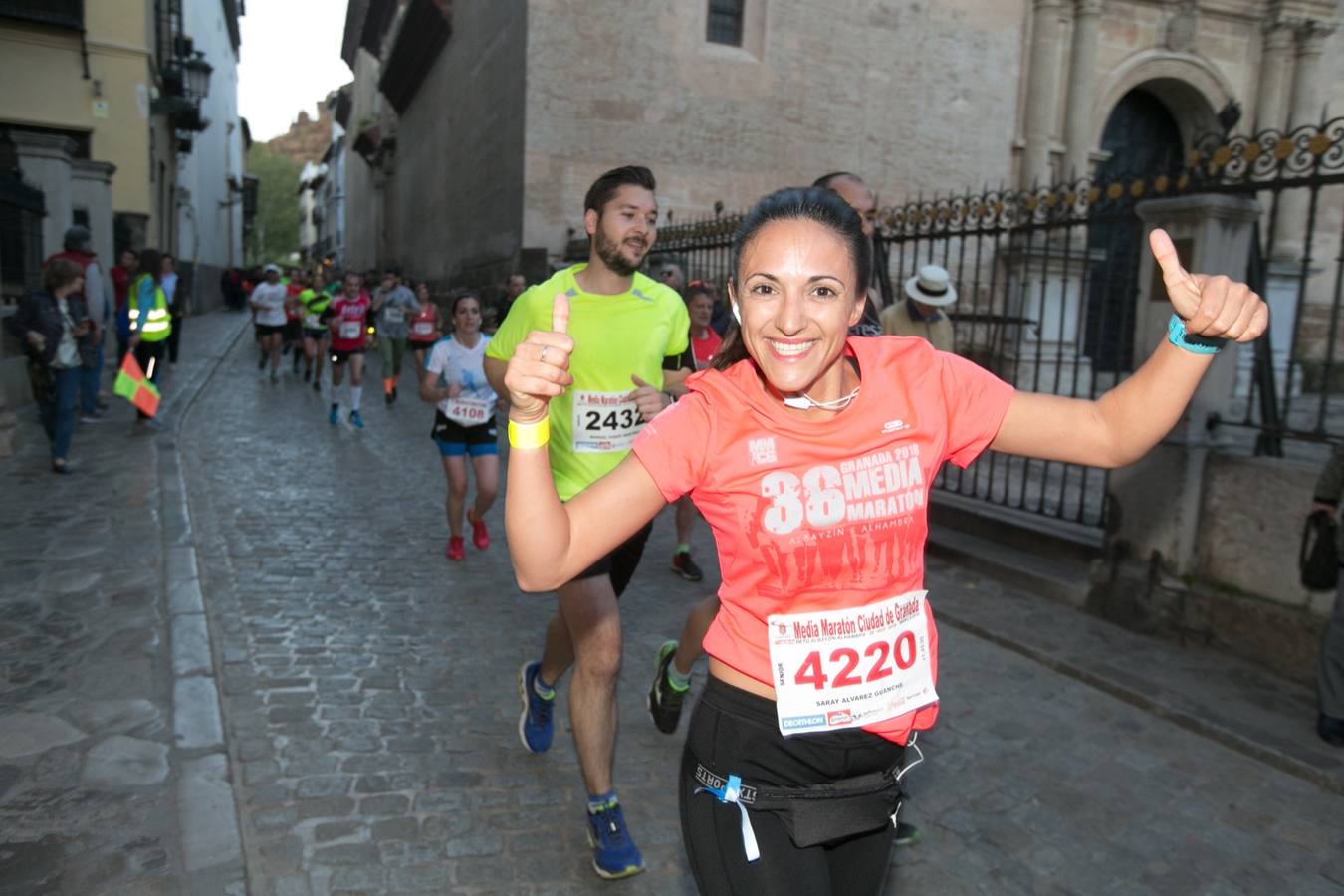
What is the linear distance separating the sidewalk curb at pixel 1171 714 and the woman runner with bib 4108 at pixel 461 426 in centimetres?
341

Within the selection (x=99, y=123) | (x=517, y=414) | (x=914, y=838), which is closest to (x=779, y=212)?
(x=517, y=414)

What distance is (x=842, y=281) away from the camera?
6.71 feet

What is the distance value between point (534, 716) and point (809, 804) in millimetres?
2372

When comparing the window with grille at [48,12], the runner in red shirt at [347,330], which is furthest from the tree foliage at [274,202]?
the runner in red shirt at [347,330]

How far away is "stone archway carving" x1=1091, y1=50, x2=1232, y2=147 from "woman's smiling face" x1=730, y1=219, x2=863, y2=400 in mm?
21220

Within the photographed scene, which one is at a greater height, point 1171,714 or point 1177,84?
point 1177,84

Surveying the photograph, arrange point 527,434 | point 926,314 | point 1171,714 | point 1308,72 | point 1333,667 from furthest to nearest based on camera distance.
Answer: point 1308,72
point 926,314
point 1171,714
point 1333,667
point 527,434

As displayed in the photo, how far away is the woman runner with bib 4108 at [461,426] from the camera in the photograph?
736cm

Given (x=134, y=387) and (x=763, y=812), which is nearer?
(x=763, y=812)

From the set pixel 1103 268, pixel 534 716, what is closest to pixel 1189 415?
pixel 1103 268

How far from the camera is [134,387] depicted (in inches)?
365

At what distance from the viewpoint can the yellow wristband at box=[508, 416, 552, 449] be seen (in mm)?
1839

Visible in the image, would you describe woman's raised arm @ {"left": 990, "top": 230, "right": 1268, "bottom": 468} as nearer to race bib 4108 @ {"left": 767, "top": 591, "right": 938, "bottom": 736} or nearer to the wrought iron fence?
race bib 4108 @ {"left": 767, "top": 591, "right": 938, "bottom": 736}

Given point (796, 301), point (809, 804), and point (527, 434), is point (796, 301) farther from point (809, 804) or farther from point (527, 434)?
point (809, 804)
